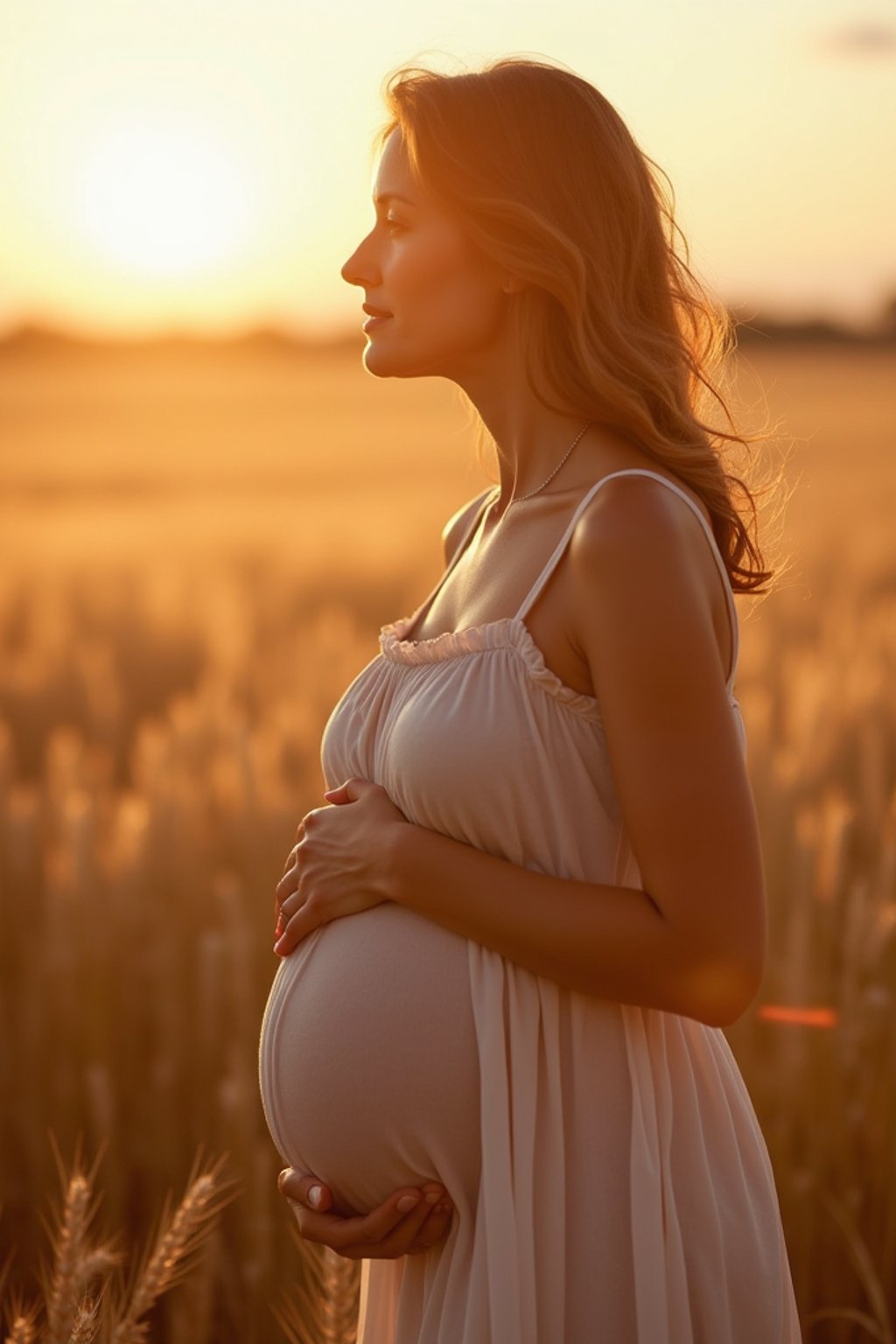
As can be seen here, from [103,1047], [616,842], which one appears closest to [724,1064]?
[616,842]

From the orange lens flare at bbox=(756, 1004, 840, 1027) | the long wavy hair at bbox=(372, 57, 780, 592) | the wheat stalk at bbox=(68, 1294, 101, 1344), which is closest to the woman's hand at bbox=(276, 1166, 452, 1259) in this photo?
the wheat stalk at bbox=(68, 1294, 101, 1344)

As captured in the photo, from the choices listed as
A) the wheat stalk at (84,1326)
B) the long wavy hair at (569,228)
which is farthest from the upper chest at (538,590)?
the wheat stalk at (84,1326)

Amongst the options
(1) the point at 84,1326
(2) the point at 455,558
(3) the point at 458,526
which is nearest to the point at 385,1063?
(1) the point at 84,1326

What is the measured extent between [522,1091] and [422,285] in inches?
35.0

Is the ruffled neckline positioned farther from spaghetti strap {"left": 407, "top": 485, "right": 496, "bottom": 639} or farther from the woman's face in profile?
the woman's face in profile

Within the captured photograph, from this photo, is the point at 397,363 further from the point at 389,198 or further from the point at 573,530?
the point at 573,530

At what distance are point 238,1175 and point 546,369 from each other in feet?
5.44

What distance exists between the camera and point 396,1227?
1.75 m

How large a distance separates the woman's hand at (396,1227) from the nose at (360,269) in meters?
1.01

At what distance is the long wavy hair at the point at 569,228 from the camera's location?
70.6 inches

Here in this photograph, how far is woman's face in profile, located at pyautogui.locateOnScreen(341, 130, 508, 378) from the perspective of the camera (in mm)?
1832

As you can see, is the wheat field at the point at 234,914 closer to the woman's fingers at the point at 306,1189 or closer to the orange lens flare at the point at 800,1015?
the orange lens flare at the point at 800,1015

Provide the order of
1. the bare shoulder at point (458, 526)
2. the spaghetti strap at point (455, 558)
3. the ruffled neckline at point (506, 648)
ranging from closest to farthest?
the ruffled neckline at point (506, 648)
the spaghetti strap at point (455, 558)
the bare shoulder at point (458, 526)

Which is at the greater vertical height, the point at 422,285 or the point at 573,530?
the point at 422,285
